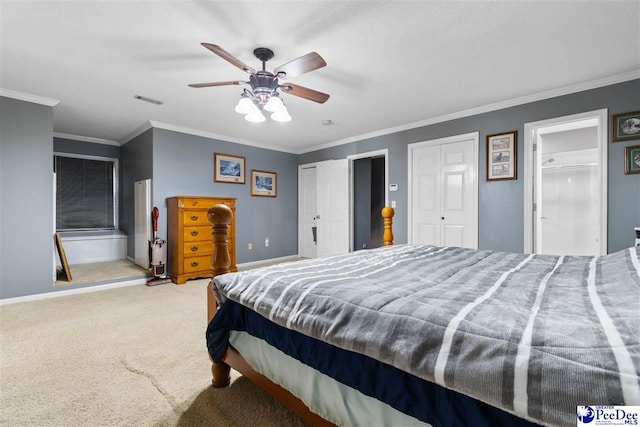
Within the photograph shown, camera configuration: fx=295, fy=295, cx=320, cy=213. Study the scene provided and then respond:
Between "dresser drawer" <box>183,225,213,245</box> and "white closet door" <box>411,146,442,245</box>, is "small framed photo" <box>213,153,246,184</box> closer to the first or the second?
"dresser drawer" <box>183,225,213,245</box>

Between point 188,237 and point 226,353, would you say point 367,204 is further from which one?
point 226,353

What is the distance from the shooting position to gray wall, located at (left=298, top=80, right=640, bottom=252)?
2879 millimetres

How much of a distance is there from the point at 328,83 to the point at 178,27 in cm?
146

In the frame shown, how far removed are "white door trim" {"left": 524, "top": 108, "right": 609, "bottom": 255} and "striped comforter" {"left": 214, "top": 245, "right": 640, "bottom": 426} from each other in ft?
6.61

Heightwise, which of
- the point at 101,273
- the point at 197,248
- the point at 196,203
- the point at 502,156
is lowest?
the point at 101,273

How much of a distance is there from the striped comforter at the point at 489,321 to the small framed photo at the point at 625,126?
2208 millimetres

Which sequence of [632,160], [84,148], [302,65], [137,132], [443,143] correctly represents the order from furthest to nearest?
1. [84,148]
2. [137,132]
3. [443,143]
4. [632,160]
5. [302,65]

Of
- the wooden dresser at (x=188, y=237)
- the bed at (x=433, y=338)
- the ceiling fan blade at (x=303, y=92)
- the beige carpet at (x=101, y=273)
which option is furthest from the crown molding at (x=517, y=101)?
the beige carpet at (x=101, y=273)

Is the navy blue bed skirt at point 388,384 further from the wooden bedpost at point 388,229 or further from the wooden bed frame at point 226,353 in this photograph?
the wooden bedpost at point 388,229

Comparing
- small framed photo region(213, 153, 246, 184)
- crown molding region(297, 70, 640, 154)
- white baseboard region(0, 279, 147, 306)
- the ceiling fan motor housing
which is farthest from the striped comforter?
small framed photo region(213, 153, 246, 184)

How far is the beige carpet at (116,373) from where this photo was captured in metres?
1.46

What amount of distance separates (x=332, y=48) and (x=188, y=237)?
3201 millimetres

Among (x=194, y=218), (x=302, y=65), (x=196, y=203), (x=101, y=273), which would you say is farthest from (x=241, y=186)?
(x=302, y=65)

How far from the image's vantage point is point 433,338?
773 millimetres
